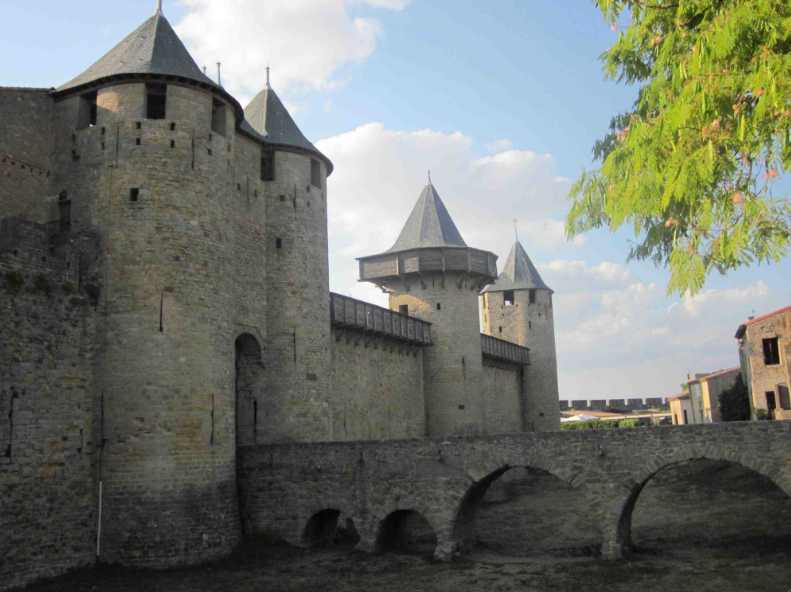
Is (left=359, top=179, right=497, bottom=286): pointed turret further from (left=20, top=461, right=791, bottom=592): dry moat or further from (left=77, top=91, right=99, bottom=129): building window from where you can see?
(left=77, top=91, right=99, bottom=129): building window

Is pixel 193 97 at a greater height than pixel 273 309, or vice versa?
pixel 193 97

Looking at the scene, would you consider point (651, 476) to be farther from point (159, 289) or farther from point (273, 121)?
point (273, 121)

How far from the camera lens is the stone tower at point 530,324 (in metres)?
40.8

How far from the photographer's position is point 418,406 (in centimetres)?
3011

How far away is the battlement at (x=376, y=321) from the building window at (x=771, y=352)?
50.3 feet

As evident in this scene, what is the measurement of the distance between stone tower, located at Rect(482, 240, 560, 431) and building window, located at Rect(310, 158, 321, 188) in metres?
20.3

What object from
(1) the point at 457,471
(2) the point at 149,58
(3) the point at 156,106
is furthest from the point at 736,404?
Answer: (2) the point at 149,58

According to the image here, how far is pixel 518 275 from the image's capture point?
137ft

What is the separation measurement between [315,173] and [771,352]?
2277cm

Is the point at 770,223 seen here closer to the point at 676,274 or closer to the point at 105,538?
the point at 676,274

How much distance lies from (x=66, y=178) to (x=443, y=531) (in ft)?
38.6

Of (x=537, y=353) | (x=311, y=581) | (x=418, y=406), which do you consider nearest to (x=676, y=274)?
(x=311, y=581)

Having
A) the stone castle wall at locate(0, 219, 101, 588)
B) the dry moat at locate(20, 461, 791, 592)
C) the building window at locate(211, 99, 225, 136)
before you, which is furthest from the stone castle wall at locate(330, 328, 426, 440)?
the stone castle wall at locate(0, 219, 101, 588)

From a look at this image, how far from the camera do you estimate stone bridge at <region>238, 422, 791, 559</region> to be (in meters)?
15.9
